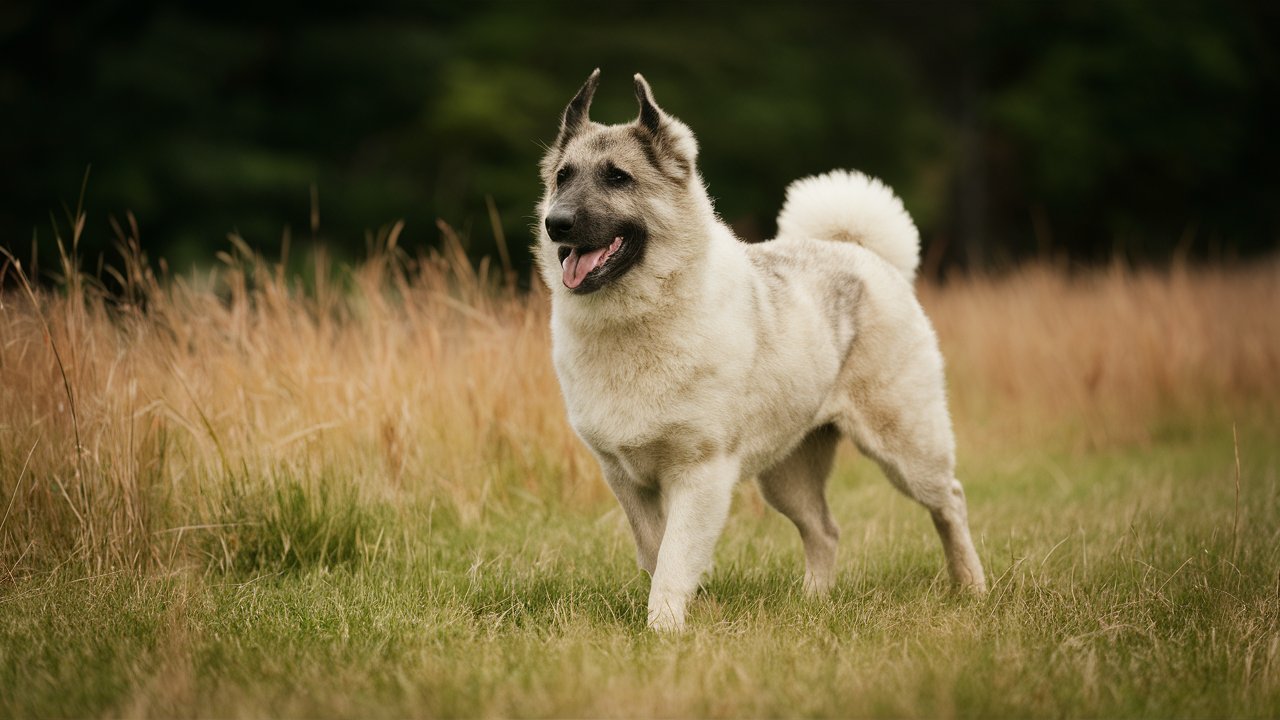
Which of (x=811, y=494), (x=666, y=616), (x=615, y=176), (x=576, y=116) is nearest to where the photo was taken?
(x=666, y=616)

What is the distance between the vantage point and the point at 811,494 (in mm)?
5293

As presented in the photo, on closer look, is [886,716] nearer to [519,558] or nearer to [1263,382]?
[519,558]

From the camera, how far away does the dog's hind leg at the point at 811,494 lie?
5215mm

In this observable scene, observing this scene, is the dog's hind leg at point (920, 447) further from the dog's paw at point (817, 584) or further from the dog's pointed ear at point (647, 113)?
the dog's pointed ear at point (647, 113)

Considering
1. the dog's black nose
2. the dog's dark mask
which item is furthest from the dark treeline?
the dog's black nose

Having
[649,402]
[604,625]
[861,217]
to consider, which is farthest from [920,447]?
[604,625]

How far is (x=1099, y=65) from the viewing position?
80.4ft

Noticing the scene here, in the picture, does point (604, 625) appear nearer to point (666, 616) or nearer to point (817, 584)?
point (666, 616)

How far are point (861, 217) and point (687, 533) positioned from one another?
6.57 ft

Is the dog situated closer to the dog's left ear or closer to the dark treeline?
the dog's left ear

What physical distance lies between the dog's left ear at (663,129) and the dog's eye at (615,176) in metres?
0.21

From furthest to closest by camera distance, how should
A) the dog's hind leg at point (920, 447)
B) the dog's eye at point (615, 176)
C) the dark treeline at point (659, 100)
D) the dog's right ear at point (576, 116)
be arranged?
the dark treeline at point (659, 100)
the dog's hind leg at point (920, 447)
the dog's right ear at point (576, 116)
the dog's eye at point (615, 176)

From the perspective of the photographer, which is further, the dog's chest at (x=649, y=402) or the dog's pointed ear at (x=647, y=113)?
the dog's pointed ear at (x=647, y=113)

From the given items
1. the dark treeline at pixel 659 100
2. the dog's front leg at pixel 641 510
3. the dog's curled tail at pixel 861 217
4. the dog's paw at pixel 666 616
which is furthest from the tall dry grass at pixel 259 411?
the dark treeline at pixel 659 100
